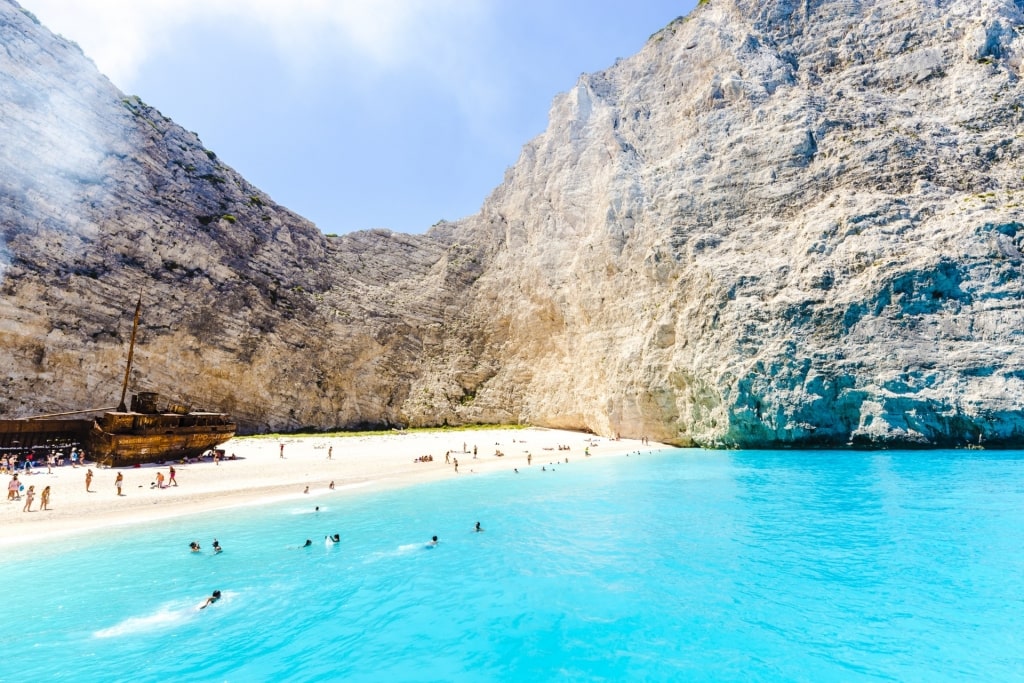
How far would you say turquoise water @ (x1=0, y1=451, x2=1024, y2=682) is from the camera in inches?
325

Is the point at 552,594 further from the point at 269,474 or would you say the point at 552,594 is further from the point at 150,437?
the point at 150,437

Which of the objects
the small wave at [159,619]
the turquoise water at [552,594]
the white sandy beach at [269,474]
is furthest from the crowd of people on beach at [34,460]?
the small wave at [159,619]

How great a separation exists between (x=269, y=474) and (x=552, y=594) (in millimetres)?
21847

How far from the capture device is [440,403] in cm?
5638

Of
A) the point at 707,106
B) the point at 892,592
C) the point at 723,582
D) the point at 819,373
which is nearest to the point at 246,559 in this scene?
the point at 723,582

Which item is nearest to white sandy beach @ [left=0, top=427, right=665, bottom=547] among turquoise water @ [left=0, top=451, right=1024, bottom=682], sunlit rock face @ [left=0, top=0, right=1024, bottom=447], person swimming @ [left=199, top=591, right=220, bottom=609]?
turquoise water @ [left=0, top=451, right=1024, bottom=682]

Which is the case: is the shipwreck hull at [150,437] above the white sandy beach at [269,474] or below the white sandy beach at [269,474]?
above

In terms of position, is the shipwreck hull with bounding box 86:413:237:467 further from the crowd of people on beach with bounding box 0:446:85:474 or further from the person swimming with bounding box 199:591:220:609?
the person swimming with bounding box 199:591:220:609

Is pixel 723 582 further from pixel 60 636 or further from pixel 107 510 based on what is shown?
pixel 107 510

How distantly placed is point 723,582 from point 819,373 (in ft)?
87.0

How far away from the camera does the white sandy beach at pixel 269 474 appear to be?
17.7m

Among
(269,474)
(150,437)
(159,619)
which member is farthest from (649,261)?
(159,619)

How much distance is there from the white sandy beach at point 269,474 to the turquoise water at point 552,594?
7.35 feet

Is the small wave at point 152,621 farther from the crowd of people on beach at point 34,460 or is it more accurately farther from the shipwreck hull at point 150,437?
the crowd of people on beach at point 34,460
